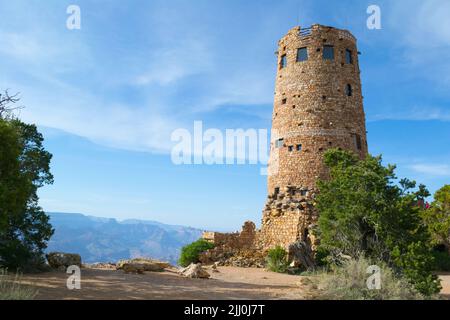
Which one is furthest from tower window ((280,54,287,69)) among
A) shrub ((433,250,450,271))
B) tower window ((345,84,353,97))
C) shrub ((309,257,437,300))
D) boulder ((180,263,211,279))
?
shrub ((309,257,437,300))

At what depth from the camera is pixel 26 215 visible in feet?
57.6

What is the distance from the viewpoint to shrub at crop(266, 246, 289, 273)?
2208cm

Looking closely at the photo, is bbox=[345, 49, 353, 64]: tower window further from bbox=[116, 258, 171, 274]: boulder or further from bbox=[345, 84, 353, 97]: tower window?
bbox=[116, 258, 171, 274]: boulder

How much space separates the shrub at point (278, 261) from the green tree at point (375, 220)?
16.7 ft

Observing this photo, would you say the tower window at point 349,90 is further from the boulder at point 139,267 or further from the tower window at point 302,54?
the boulder at point 139,267

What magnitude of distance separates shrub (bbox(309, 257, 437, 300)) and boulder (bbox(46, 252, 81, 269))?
12.0 meters

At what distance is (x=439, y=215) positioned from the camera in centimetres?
2945

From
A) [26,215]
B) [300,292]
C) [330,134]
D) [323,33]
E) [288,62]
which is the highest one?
[323,33]

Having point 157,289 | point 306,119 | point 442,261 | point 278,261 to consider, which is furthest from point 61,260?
point 442,261

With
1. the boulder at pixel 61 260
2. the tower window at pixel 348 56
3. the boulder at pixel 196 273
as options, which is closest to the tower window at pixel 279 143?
the tower window at pixel 348 56

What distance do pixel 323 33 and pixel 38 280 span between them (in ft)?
85.8
